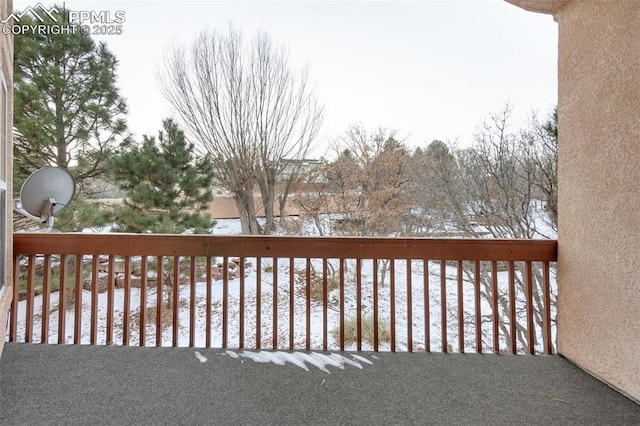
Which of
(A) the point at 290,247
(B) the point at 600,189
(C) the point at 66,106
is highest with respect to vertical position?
(C) the point at 66,106

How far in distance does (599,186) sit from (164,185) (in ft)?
15.0

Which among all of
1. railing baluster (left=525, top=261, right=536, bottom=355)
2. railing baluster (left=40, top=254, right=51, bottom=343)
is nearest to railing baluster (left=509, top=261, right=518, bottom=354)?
railing baluster (left=525, top=261, right=536, bottom=355)

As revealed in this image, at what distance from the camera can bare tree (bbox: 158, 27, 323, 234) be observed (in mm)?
3926

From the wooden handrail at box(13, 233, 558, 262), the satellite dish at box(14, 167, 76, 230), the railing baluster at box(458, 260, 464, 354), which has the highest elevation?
the satellite dish at box(14, 167, 76, 230)

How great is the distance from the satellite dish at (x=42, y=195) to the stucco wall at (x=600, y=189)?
3.74m

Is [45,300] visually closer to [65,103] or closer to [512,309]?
[65,103]

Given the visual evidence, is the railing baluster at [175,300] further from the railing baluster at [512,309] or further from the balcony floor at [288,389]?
the railing baluster at [512,309]

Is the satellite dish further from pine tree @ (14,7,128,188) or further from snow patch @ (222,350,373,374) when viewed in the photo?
pine tree @ (14,7,128,188)

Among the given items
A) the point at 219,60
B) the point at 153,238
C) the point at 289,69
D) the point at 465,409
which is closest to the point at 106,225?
the point at 153,238

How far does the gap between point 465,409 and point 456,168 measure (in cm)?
328

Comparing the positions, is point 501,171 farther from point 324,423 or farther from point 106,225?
point 106,225

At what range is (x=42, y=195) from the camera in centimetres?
218

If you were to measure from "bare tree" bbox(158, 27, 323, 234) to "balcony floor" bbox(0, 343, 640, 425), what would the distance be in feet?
7.55

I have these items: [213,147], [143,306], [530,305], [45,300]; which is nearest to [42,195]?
[45,300]
